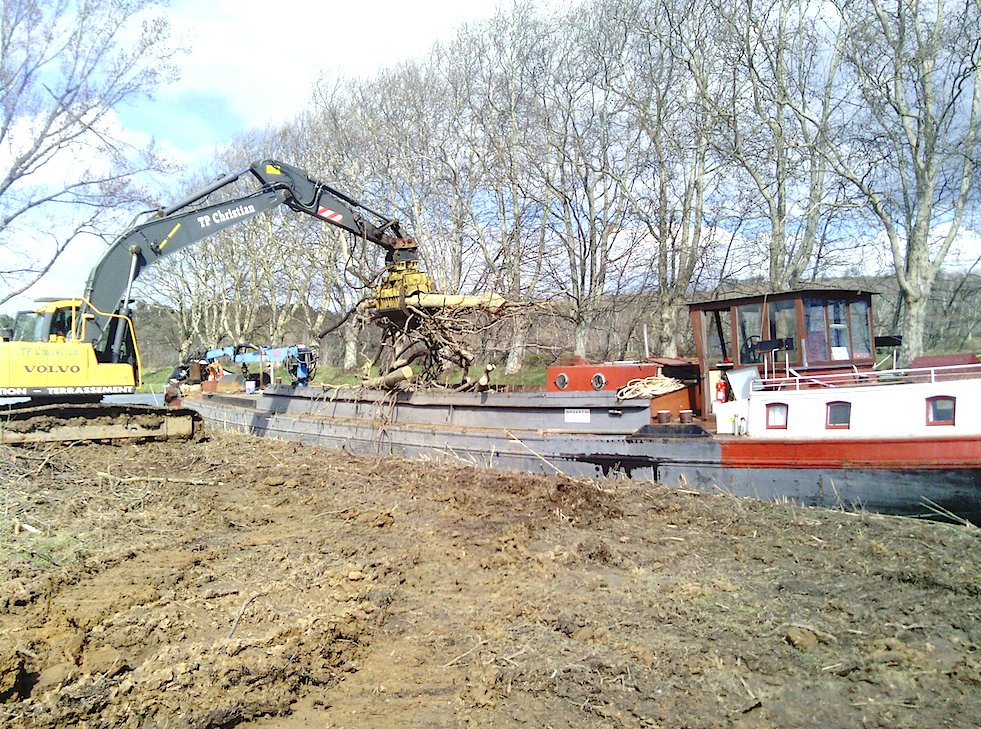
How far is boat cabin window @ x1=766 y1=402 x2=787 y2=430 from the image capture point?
8.23m

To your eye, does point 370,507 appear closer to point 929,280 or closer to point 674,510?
point 674,510

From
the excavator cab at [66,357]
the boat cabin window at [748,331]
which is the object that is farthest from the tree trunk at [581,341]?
the excavator cab at [66,357]

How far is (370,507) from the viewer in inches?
304

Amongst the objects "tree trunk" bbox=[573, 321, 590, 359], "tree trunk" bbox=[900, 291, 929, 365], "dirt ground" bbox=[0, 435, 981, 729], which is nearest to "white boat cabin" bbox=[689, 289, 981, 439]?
"dirt ground" bbox=[0, 435, 981, 729]

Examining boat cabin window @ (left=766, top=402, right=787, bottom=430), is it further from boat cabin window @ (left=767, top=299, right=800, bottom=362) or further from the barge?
boat cabin window @ (left=767, top=299, right=800, bottom=362)

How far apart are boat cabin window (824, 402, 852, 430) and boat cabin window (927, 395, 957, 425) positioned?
0.73 metres

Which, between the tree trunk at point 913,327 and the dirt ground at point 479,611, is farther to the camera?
the tree trunk at point 913,327

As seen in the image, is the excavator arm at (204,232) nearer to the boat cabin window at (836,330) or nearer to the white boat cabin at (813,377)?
the white boat cabin at (813,377)

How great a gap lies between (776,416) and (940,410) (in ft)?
5.24

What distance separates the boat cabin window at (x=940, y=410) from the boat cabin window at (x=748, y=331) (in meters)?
2.10

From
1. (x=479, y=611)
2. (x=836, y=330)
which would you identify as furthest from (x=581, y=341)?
(x=479, y=611)

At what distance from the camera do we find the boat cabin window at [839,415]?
774 cm

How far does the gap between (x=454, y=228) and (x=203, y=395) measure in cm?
1021

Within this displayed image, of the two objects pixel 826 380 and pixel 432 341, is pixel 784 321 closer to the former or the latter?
pixel 826 380
